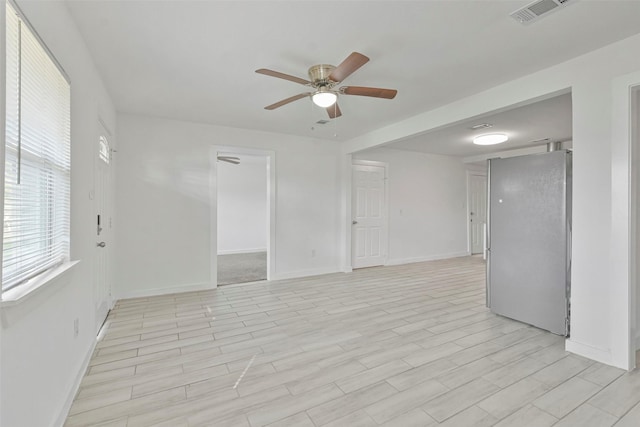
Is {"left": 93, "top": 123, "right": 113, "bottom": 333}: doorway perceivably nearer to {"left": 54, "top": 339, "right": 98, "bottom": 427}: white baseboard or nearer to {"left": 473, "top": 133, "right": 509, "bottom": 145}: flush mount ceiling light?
{"left": 54, "top": 339, "right": 98, "bottom": 427}: white baseboard

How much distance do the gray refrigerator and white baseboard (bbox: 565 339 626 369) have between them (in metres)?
0.34

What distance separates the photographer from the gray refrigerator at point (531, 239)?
2.90 metres

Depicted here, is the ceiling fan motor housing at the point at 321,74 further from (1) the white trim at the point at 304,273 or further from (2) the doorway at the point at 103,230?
(1) the white trim at the point at 304,273

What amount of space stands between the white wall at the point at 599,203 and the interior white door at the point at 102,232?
4.28 metres

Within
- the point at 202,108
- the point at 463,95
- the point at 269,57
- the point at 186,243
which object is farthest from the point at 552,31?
the point at 186,243

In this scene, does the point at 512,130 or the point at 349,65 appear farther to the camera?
the point at 512,130

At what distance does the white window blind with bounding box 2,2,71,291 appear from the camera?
4.09 ft

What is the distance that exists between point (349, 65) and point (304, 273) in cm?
394

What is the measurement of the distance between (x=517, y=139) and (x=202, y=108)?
5.27m

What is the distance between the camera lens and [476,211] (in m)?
7.71

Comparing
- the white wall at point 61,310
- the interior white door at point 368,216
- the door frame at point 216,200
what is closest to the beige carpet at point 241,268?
the door frame at point 216,200

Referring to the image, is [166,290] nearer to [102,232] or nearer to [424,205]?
[102,232]

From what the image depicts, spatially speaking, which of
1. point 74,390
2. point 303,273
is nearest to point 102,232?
point 74,390

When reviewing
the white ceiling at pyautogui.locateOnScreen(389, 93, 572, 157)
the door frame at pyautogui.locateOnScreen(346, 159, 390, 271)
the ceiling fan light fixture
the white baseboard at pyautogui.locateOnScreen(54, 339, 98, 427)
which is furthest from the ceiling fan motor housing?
the door frame at pyautogui.locateOnScreen(346, 159, 390, 271)
